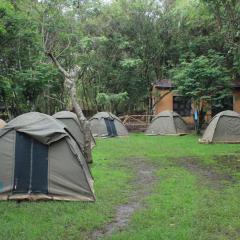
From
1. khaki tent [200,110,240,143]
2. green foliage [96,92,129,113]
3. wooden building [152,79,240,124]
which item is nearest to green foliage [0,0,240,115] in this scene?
green foliage [96,92,129,113]

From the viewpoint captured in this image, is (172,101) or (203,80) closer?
(203,80)

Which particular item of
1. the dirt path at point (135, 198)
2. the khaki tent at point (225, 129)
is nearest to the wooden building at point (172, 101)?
the khaki tent at point (225, 129)

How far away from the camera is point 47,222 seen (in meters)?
6.57

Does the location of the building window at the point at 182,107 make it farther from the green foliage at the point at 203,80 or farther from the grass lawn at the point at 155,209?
the grass lawn at the point at 155,209

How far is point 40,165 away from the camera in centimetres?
801

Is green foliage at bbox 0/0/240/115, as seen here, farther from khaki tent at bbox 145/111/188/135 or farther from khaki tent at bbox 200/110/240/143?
khaki tent at bbox 200/110/240/143

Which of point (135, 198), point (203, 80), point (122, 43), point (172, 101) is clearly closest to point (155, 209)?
point (135, 198)

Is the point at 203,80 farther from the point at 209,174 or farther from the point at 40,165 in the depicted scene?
the point at 40,165

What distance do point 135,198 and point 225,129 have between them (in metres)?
11.2

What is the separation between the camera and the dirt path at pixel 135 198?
6.28 meters

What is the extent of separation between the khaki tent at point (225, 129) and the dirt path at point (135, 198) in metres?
6.16

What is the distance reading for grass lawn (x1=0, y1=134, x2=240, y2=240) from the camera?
607 centimetres

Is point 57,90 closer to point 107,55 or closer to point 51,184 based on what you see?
point 107,55

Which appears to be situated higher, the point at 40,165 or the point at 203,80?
the point at 203,80
